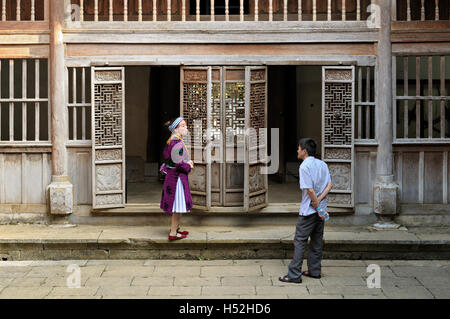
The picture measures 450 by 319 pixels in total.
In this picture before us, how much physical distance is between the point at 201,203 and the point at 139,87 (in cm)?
510

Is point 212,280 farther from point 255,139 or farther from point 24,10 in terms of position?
point 24,10

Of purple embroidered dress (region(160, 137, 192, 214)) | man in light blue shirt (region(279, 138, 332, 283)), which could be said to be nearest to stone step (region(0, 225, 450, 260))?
purple embroidered dress (region(160, 137, 192, 214))

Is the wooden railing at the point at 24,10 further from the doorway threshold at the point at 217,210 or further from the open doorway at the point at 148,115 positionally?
the open doorway at the point at 148,115

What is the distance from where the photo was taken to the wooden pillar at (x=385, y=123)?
34.7 feet

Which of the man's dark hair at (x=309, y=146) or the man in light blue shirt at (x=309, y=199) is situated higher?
the man's dark hair at (x=309, y=146)

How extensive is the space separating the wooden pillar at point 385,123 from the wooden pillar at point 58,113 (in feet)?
15.8

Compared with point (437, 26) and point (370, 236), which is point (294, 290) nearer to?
point (370, 236)

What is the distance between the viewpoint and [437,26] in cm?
1063

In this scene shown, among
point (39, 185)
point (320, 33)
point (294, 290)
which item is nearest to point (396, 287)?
point (294, 290)

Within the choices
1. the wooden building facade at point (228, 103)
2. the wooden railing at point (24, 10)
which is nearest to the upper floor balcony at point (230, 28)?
the wooden building facade at point (228, 103)

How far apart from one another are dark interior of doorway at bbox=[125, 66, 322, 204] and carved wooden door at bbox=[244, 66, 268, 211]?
412 centimetres

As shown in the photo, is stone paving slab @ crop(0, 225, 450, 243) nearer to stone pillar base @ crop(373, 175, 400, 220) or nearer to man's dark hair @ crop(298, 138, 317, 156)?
stone pillar base @ crop(373, 175, 400, 220)

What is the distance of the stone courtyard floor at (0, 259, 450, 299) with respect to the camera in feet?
26.4

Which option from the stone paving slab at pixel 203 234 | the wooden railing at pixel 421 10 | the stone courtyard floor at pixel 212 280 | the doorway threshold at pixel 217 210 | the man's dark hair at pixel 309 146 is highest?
the wooden railing at pixel 421 10
